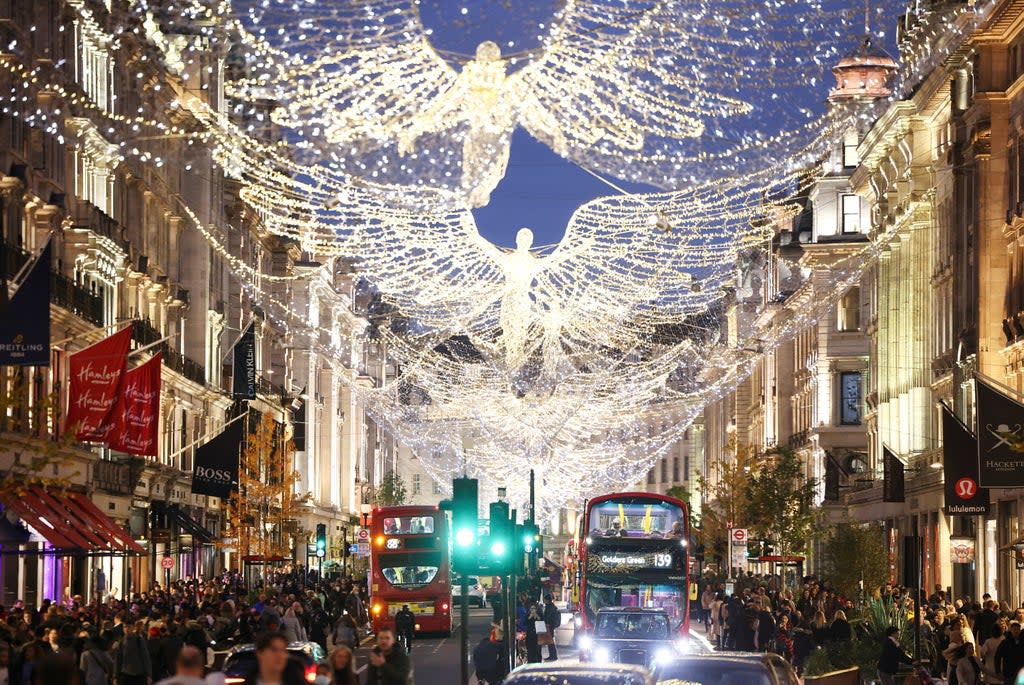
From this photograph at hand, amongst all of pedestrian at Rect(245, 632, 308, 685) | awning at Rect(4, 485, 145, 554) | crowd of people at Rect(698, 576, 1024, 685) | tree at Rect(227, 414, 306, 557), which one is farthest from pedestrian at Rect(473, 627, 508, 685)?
tree at Rect(227, 414, 306, 557)

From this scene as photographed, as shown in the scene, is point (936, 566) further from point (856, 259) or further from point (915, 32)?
point (856, 259)

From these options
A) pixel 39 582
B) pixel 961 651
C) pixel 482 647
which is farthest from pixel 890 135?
pixel 961 651

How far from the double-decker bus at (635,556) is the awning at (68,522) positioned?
34.3ft

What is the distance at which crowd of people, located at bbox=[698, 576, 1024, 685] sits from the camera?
2703cm

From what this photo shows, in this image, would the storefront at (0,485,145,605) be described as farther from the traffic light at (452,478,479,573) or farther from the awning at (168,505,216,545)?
the awning at (168,505,216,545)

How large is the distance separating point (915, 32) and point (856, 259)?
23.7 meters

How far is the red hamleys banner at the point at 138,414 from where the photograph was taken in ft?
121

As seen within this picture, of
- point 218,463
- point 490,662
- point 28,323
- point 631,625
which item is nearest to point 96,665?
point 28,323

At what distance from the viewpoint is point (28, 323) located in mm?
29219

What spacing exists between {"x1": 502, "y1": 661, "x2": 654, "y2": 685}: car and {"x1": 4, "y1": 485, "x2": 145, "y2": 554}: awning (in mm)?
A: 20950

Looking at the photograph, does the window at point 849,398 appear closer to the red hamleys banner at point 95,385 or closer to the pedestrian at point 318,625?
the pedestrian at point 318,625

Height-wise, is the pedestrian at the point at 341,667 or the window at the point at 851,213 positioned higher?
the window at the point at 851,213

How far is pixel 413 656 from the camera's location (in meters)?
50.6

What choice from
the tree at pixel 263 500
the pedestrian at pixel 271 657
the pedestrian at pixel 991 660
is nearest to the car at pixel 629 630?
the pedestrian at pixel 991 660
